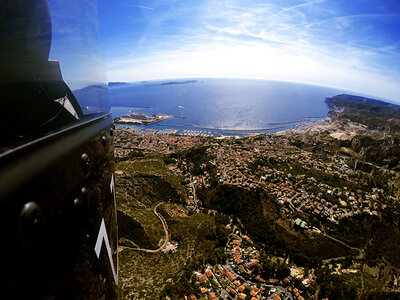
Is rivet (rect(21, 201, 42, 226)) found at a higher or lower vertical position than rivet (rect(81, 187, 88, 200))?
higher

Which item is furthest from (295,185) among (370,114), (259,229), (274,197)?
(370,114)

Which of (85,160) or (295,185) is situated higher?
(85,160)

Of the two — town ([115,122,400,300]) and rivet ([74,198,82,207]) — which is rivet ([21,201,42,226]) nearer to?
rivet ([74,198,82,207])

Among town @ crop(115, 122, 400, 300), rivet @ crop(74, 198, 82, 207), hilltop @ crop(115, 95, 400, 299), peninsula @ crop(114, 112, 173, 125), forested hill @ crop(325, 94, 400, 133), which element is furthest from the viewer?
peninsula @ crop(114, 112, 173, 125)

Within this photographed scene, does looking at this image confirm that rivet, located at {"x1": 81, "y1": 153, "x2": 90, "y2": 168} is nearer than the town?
Yes

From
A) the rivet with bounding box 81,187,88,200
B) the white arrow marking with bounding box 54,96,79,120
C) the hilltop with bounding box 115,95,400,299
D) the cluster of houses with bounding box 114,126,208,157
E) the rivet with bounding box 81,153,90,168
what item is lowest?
the hilltop with bounding box 115,95,400,299

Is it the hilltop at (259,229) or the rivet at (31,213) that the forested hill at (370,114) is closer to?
the hilltop at (259,229)

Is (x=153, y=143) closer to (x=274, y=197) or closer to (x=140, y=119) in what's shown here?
(x=140, y=119)

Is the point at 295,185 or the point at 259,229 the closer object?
the point at 259,229

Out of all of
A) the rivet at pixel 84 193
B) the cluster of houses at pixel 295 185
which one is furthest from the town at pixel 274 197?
the rivet at pixel 84 193

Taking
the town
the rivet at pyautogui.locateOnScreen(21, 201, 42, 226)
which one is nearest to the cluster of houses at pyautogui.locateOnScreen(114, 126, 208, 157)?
the town

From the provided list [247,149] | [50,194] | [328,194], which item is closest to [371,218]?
[328,194]

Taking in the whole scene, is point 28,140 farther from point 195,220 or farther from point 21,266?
point 195,220
